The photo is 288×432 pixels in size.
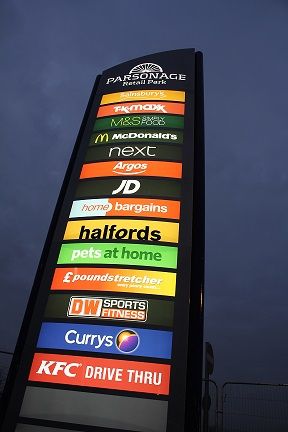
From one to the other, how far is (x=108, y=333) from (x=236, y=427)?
21.0ft

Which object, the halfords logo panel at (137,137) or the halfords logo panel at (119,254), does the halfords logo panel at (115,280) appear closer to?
the halfords logo panel at (119,254)

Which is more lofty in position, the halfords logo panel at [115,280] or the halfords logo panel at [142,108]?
the halfords logo panel at [142,108]

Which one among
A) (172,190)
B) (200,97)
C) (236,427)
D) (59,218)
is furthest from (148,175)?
(236,427)

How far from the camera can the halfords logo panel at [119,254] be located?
248 inches

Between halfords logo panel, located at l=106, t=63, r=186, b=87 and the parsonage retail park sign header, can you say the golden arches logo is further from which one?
halfords logo panel, located at l=106, t=63, r=186, b=87

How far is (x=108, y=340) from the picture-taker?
5637 millimetres

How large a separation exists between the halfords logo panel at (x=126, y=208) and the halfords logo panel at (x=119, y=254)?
70 centimetres

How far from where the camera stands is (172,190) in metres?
7.14

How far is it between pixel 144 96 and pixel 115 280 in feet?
16.9

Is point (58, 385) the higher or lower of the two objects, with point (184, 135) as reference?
lower

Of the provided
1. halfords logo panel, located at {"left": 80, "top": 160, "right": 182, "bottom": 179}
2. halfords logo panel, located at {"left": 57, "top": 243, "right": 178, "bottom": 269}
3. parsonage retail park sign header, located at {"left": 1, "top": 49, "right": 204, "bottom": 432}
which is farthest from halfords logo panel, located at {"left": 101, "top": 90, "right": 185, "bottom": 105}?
halfords logo panel, located at {"left": 57, "top": 243, "right": 178, "bottom": 269}

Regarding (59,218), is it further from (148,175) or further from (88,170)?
(148,175)

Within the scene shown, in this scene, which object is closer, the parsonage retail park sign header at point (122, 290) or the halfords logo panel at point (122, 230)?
the parsonage retail park sign header at point (122, 290)

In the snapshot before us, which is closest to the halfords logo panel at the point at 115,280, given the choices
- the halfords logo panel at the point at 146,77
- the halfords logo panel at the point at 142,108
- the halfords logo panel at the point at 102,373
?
the halfords logo panel at the point at 102,373
